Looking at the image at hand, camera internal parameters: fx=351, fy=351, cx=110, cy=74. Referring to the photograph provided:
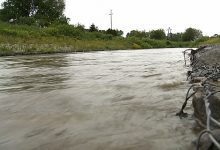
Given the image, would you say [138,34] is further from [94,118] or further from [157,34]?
[94,118]

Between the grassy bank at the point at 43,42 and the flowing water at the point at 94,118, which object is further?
the grassy bank at the point at 43,42

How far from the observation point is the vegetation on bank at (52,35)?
27725 mm

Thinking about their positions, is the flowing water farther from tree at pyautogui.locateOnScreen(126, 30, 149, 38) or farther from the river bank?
tree at pyautogui.locateOnScreen(126, 30, 149, 38)

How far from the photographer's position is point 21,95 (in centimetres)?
631

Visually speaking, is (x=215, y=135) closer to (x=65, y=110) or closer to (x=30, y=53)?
(x=65, y=110)

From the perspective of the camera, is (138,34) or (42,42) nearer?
(42,42)

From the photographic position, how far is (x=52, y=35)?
3853 centimetres

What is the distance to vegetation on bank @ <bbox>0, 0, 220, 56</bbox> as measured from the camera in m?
27.7

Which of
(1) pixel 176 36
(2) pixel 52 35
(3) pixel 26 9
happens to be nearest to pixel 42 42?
(2) pixel 52 35

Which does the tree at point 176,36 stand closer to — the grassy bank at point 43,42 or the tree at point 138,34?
the tree at point 138,34

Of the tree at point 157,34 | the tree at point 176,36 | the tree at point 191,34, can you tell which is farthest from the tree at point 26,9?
the tree at point 176,36

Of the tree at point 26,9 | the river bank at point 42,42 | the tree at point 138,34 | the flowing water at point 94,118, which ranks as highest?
the tree at point 26,9

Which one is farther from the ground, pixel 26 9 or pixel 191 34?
pixel 26 9

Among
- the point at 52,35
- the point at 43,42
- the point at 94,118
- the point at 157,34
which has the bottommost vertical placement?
the point at 94,118
